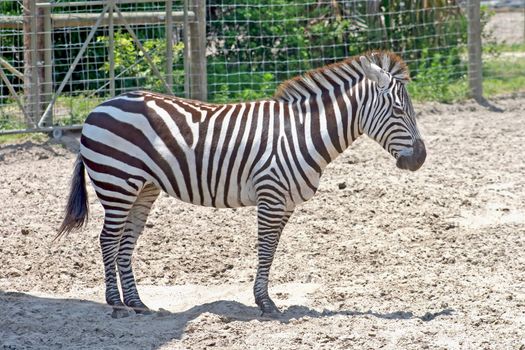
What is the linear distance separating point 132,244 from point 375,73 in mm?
2169

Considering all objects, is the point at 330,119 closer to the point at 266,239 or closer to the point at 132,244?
the point at 266,239

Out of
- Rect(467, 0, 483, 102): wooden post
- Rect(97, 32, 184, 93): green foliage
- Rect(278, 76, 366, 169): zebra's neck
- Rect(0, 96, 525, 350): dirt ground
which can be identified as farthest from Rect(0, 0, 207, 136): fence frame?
Rect(278, 76, 366, 169): zebra's neck

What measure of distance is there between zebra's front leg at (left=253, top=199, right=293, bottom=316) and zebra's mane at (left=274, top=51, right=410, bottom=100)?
0.88m

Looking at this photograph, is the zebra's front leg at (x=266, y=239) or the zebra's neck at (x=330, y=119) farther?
the zebra's neck at (x=330, y=119)

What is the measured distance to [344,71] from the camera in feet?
22.6

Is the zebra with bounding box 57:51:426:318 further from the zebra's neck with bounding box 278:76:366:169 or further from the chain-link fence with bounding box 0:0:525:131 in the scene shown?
the chain-link fence with bounding box 0:0:525:131

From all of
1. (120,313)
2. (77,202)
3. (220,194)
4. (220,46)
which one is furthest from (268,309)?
(220,46)

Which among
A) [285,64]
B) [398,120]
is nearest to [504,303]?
[398,120]

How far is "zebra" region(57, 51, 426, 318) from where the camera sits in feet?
21.8

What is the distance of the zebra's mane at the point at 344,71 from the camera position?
6.82 meters

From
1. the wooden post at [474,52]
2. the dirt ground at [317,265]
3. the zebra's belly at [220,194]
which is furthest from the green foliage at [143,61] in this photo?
the zebra's belly at [220,194]

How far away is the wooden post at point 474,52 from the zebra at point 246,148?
23.3 ft

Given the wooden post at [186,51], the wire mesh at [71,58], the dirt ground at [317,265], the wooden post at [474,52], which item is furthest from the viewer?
the wooden post at [474,52]

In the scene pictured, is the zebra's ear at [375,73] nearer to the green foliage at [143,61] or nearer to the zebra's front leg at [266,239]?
the zebra's front leg at [266,239]
